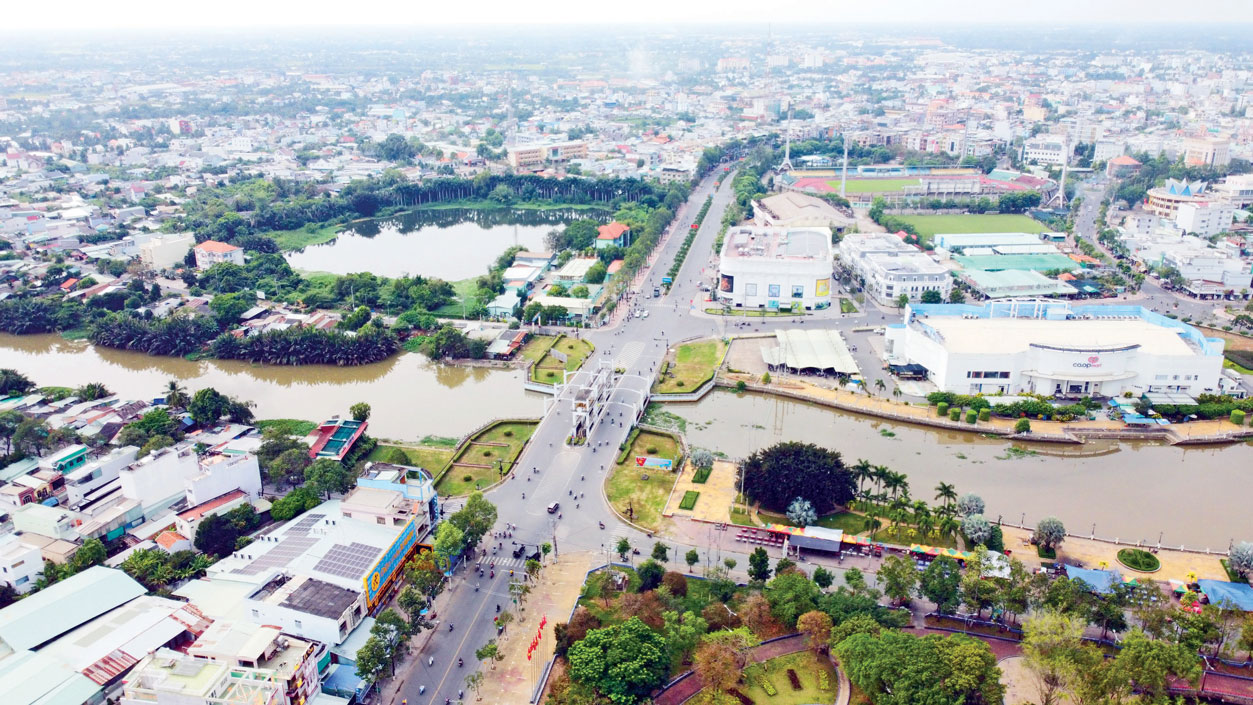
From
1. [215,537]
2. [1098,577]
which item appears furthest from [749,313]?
[215,537]

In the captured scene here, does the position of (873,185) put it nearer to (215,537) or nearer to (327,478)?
(327,478)

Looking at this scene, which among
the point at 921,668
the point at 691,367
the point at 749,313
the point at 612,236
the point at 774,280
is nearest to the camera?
the point at 921,668

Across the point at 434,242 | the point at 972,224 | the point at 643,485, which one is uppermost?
the point at 972,224

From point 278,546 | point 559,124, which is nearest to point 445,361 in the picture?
point 278,546

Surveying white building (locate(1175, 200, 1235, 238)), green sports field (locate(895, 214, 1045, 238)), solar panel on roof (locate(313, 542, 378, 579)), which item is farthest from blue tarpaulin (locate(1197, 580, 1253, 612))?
white building (locate(1175, 200, 1235, 238))

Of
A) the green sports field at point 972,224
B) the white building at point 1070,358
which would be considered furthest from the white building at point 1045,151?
the white building at point 1070,358

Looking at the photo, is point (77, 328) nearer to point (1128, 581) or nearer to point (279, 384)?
point (279, 384)
